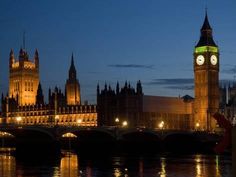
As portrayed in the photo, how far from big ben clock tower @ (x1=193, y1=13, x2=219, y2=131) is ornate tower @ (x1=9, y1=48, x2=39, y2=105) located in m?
62.3

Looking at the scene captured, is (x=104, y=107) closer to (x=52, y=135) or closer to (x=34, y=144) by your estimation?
(x=34, y=144)

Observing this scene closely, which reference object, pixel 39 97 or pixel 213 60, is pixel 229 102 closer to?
pixel 213 60

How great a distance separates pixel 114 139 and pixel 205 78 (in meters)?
39.3

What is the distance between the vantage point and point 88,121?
11819cm

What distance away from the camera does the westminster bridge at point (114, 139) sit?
252 feet

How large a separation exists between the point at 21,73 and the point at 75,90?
1165 inches

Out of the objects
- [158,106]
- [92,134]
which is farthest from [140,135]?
[158,106]

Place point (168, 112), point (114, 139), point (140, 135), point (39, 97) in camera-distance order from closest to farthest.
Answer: point (114, 139)
point (140, 135)
point (168, 112)
point (39, 97)

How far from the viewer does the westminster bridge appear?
7688 cm

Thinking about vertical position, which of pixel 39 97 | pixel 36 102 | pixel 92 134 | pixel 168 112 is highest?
pixel 39 97

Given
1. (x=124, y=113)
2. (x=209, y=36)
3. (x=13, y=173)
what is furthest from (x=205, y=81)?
(x=13, y=173)

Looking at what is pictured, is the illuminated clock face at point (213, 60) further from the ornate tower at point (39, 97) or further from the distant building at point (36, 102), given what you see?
the ornate tower at point (39, 97)

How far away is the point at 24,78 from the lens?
164 metres

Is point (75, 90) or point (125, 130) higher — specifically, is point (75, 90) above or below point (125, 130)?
above
